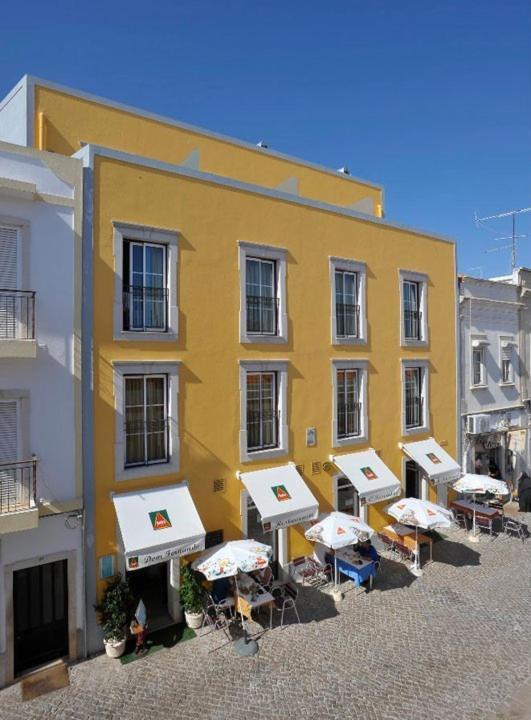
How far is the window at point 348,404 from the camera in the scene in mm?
15484

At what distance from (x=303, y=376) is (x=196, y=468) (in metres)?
4.20

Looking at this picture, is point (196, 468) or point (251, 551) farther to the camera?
point (196, 468)

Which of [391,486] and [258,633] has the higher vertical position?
[391,486]

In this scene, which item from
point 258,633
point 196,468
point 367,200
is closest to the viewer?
point 258,633

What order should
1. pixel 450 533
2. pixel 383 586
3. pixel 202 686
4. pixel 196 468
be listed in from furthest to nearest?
pixel 450 533, pixel 383 586, pixel 196 468, pixel 202 686

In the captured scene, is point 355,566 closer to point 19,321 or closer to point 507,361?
point 19,321

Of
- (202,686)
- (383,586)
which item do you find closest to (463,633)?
(383,586)

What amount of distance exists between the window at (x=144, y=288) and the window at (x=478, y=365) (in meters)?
14.2

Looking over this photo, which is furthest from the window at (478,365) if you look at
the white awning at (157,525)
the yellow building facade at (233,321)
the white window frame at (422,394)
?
the white awning at (157,525)

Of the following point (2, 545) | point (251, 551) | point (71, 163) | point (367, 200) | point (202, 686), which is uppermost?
point (367, 200)

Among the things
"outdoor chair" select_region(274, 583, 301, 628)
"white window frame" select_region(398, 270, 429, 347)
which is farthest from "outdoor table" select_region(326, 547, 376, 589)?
"white window frame" select_region(398, 270, 429, 347)

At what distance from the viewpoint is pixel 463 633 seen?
11258 millimetres

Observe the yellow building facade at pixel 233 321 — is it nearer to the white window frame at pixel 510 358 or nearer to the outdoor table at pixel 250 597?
the outdoor table at pixel 250 597

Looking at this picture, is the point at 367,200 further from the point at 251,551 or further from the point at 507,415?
the point at 251,551
